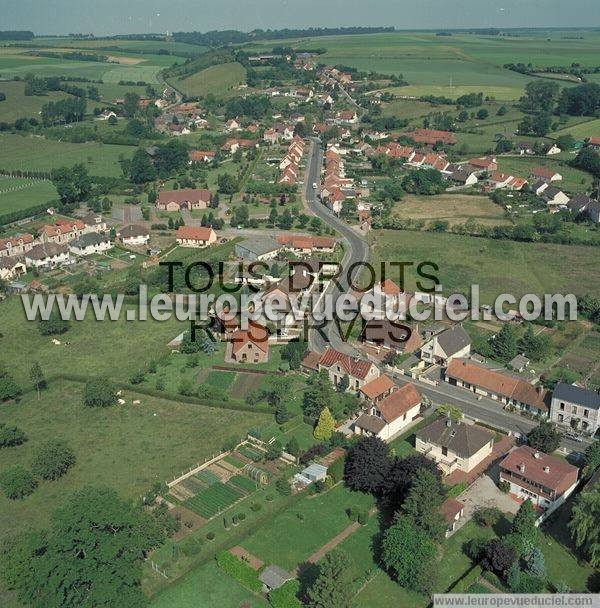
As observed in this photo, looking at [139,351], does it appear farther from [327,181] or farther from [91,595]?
[327,181]

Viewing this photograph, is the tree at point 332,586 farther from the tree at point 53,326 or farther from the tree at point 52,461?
the tree at point 53,326

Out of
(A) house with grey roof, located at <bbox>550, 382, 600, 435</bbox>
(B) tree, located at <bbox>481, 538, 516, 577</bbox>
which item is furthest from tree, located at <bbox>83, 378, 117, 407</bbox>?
(A) house with grey roof, located at <bbox>550, 382, 600, 435</bbox>

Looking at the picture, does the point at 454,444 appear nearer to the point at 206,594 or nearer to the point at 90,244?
the point at 206,594

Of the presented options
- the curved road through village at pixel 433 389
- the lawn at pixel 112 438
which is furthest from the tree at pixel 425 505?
the lawn at pixel 112 438

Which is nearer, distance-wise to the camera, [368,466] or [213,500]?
[368,466]

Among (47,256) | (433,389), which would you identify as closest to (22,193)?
(47,256)

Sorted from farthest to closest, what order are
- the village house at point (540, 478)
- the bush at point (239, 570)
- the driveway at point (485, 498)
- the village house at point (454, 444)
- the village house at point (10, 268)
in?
the village house at point (10, 268) < the village house at point (454, 444) < the driveway at point (485, 498) < the village house at point (540, 478) < the bush at point (239, 570)

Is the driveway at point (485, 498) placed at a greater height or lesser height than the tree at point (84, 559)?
lesser

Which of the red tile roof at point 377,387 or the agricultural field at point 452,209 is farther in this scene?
the agricultural field at point 452,209
